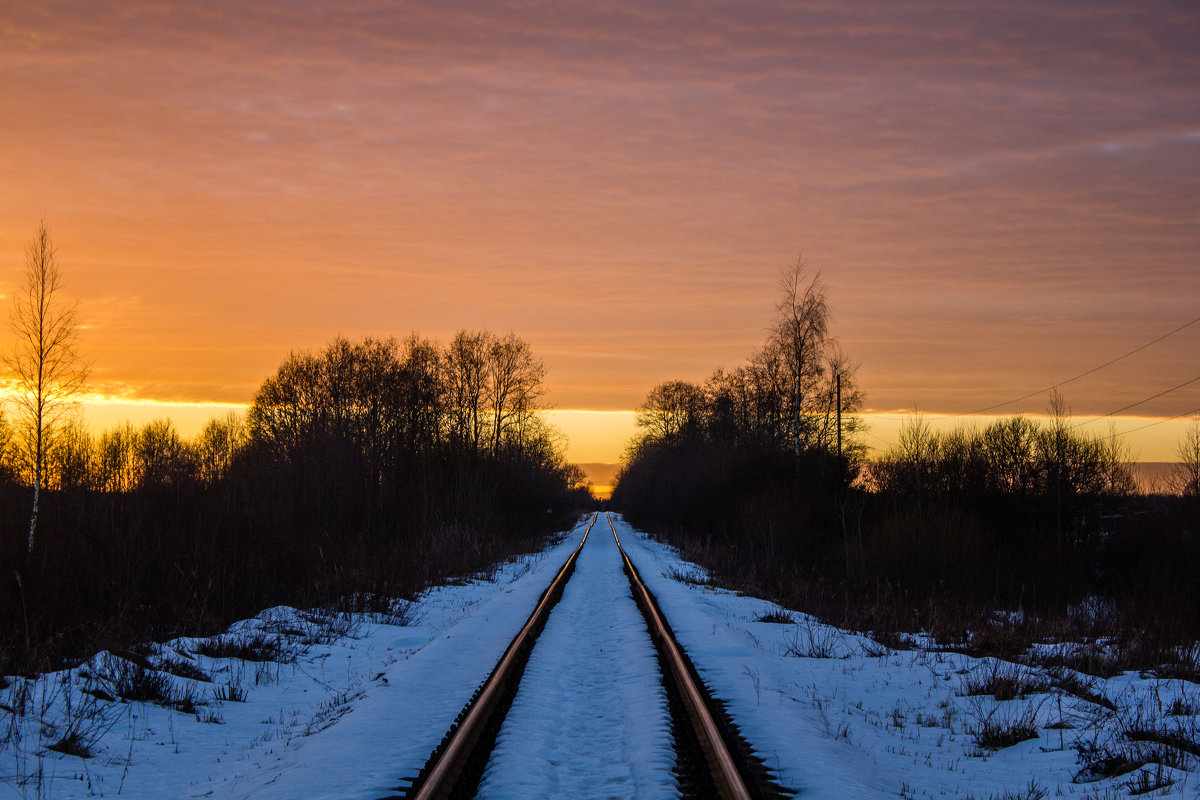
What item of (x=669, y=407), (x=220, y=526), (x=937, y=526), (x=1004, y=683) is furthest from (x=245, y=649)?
(x=669, y=407)

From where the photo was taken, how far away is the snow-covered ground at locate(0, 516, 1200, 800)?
552 cm

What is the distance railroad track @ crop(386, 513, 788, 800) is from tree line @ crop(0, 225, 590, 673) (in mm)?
4389

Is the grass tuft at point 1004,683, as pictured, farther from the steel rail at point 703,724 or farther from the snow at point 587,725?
the snow at point 587,725

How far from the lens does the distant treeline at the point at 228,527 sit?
11250mm

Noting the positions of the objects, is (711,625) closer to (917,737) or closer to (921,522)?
(917,737)

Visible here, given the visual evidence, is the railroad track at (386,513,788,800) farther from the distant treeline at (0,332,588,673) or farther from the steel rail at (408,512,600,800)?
the distant treeline at (0,332,588,673)

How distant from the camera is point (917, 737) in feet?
23.8

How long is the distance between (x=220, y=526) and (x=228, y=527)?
0.54 ft

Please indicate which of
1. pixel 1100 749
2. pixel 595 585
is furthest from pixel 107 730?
pixel 595 585

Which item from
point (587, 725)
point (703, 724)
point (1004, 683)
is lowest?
point (1004, 683)

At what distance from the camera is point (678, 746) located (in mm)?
5957

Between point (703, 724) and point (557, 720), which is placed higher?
point (703, 724)

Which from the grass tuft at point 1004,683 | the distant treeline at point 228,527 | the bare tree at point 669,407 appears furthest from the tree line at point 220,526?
the bare tree at point 669,407

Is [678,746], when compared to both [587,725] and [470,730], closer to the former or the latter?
[587,725]
